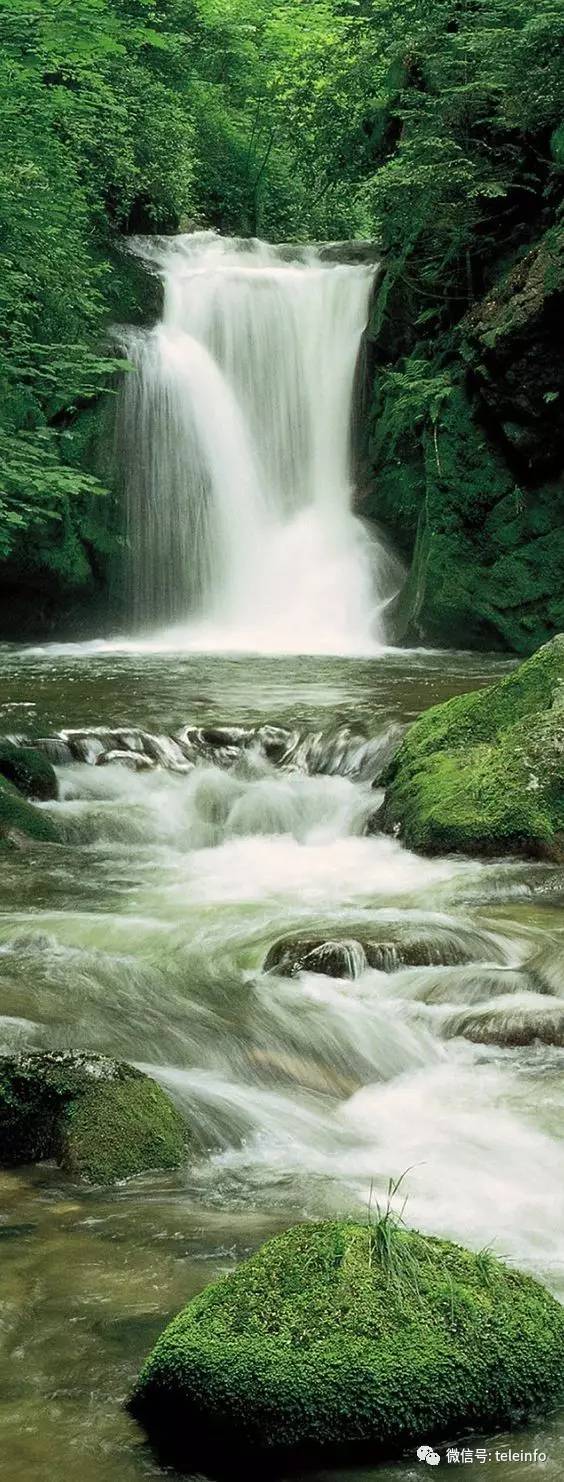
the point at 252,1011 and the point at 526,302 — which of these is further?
the point at 526,302

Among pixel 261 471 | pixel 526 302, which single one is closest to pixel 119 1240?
pixel 526 302

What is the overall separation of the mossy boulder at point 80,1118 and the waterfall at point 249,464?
41.0 feet

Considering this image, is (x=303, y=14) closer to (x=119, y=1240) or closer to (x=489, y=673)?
(x=489, y=673)

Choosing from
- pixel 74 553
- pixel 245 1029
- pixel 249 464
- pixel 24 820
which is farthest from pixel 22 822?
pixel 249 464

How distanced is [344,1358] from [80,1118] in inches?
74.6

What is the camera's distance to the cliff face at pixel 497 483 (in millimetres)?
14797

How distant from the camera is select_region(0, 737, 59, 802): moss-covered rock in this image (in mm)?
9922

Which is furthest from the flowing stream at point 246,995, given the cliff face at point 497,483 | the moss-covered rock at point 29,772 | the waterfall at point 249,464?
the waterfall at point 249,464

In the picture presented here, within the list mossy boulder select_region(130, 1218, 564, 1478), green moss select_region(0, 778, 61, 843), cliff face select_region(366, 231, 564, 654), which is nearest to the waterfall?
cliff face select_region(366, 231, 564, 654)

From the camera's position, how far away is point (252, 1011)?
604cm

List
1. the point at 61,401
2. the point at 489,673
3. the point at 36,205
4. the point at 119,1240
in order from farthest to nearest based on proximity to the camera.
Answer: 1. the point at 61,401
2. the point at 489,673
3. the point at 36,205
4. the point at 119,1240

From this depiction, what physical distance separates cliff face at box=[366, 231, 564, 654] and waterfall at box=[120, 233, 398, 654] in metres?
1.54

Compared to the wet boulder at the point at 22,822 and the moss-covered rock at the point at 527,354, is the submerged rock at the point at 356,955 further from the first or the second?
the moss-covered rock at the point at 527,354

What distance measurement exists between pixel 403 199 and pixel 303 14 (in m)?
15.3
